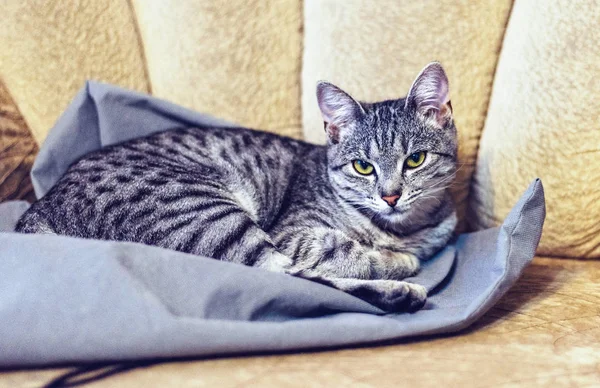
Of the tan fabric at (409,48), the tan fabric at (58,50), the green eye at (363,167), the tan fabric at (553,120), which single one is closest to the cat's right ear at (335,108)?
the green eye at (363,167)

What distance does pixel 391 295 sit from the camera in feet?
3.64

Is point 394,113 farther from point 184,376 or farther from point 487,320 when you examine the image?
point 184,376

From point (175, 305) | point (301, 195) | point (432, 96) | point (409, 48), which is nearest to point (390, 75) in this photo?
point (409, 48)

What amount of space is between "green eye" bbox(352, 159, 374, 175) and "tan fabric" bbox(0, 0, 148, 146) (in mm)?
822

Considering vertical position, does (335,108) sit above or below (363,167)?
above

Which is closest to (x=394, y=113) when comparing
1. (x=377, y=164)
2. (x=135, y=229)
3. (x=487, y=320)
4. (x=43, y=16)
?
(x=377, y=164)

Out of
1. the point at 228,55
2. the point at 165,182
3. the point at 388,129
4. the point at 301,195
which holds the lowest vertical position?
the point at 301,195

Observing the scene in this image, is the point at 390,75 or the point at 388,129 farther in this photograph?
the point at 390,75

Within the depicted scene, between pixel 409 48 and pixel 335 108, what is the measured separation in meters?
0.32

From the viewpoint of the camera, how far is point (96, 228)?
1244 mm

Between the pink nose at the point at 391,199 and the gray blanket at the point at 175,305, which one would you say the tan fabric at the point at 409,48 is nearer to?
the pink nose at the point at 391,199

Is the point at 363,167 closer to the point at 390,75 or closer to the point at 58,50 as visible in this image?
the point at 390,75

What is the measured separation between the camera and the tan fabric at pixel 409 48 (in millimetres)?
1540

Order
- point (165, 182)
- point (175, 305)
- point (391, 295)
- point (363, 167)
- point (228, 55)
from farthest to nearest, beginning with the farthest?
point (228, 55), point (363, 167), point (165, 182), point (391, 295), point (175, 305)
